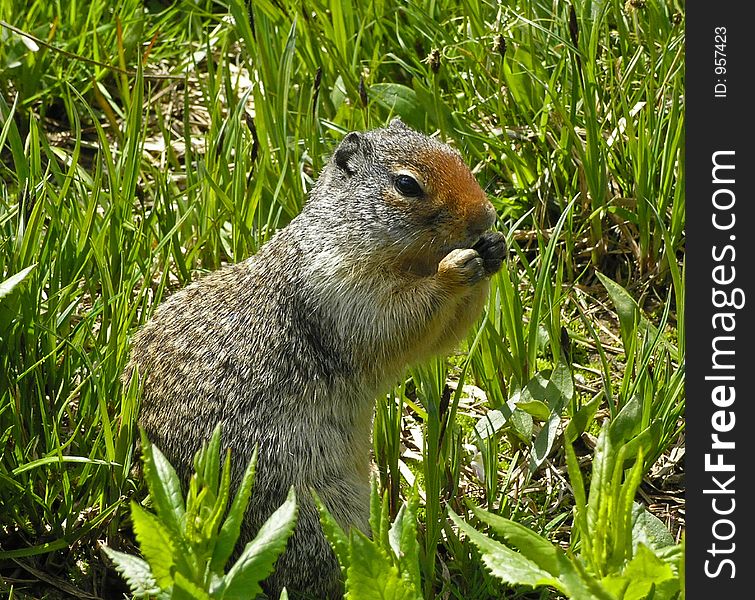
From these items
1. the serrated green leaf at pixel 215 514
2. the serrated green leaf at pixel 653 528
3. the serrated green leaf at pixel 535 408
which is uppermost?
the serrated green leaf at pixel 215 514

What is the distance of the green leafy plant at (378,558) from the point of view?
250cm

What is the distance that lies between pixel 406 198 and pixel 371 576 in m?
1.38

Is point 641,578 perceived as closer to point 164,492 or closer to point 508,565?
point 508,565

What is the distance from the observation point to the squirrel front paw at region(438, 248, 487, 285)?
11.3 feet

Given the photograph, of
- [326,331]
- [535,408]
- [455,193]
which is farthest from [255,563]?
[535,408]

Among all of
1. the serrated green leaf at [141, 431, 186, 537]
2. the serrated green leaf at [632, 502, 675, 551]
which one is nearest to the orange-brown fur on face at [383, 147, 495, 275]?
the serrated green leaf at [632, 502, 675, 551]

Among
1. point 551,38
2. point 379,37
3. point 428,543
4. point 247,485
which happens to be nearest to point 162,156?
point 379,37

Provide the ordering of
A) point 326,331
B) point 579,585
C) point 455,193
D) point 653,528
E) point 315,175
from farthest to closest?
point 315,175, point 326,331, point 455,193, point 653,528, point 579,585

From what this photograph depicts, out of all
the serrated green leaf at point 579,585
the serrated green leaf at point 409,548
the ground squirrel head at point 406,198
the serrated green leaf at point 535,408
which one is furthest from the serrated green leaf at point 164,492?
the serrated green leaf at point 535,408

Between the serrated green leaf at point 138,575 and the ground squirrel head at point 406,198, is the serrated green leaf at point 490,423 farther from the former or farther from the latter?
the serrated green leaf at point 138,575

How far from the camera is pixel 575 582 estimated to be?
2.38 meters

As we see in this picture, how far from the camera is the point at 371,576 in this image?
251 cm
